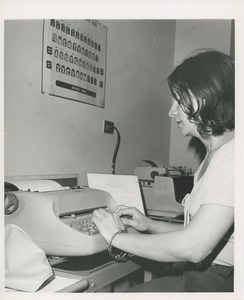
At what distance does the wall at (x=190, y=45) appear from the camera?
10.4ft

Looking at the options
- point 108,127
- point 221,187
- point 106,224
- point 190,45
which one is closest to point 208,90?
point 221,187

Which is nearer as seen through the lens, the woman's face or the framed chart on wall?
the woman's face

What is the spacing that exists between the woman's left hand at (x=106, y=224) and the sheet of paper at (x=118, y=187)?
466 millimetres

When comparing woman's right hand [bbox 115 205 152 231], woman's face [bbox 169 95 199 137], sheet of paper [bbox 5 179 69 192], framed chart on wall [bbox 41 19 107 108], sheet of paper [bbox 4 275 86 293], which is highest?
framed chart on wall [bbox 41 19 107 108]

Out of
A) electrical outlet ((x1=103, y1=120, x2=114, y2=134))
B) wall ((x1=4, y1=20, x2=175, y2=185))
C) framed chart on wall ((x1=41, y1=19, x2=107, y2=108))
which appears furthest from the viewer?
electrical outlet ((x1=103, y1=120, x2=114, y2=134))

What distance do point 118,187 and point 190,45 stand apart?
6.48 feet

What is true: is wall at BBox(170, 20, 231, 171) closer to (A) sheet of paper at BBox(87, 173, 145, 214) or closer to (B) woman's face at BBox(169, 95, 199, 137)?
(A) sheet of paper at BBox(87, 173, 145, 214)

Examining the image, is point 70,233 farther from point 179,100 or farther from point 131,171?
point 131,171

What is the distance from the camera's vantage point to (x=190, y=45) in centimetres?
326

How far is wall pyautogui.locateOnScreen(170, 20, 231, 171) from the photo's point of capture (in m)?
3.18

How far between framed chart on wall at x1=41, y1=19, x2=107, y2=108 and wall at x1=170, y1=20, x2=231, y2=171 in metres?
1.24

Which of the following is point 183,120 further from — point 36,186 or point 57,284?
point 57,284

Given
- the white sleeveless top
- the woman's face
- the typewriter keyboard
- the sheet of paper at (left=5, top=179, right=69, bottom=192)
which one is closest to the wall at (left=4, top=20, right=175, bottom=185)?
the sheet of paper at (left=5, top=179, right=69, bottom=192)
